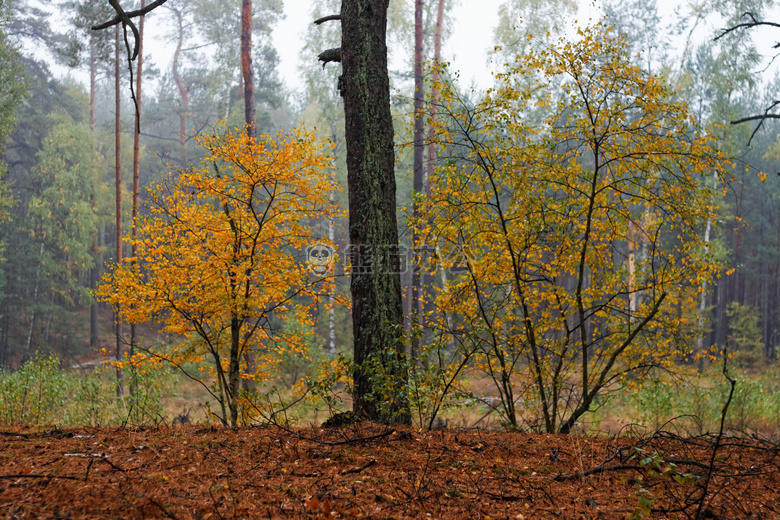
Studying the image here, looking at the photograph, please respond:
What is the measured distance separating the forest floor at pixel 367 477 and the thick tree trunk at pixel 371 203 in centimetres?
62

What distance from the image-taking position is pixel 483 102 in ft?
15.0

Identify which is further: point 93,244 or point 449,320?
point 93,244

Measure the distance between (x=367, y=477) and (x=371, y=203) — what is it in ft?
7.23

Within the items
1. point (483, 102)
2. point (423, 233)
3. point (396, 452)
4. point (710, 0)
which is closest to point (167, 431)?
point (396, 452)

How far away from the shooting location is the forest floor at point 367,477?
1.74 metres

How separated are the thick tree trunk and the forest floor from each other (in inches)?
24.3

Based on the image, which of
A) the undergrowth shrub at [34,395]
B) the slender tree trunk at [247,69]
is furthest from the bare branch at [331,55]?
the slender tree trunk at [247,69]

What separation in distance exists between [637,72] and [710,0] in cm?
1478

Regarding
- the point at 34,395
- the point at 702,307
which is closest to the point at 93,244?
the point at 34,395

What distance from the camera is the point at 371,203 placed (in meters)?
3.94

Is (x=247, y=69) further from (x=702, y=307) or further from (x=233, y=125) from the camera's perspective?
(x=702, y=307)

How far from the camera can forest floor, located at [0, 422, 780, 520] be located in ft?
5.71

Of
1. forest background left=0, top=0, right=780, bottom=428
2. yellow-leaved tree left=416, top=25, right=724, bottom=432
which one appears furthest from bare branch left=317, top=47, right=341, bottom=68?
forest background left=0, top=0, right=780, bottom=428

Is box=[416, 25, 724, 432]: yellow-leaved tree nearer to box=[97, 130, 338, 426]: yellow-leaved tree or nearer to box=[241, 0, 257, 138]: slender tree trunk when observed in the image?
box=[97, 130, 338, 426]: yellow-leaved tree
